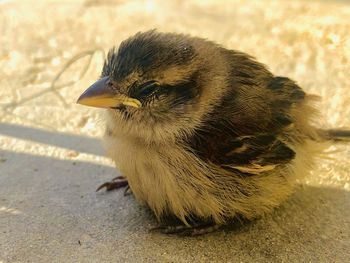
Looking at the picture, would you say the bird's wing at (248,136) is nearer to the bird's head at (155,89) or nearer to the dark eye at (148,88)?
the bird's head at (155,89)

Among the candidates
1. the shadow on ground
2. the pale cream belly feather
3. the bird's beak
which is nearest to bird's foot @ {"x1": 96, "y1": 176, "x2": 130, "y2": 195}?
the shadow on ground

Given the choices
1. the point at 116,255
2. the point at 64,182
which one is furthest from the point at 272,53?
the point at 116,255

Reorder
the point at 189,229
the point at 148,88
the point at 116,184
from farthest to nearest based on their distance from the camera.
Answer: the point at 116,184
the point at 189,229
the point at 148,88

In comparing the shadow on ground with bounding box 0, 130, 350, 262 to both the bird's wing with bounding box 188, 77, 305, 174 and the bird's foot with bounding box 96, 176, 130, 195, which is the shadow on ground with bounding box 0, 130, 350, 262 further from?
the bird's wing with bounding box 188, 77, 305, 174

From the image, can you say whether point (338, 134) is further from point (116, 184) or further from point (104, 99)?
point (104, 99)

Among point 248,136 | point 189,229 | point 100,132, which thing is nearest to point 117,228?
point 189,229

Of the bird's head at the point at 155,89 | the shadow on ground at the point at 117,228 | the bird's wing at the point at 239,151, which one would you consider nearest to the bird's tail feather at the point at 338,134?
the shadow on ground at the point at 117,228

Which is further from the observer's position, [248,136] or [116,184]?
[116,184]
